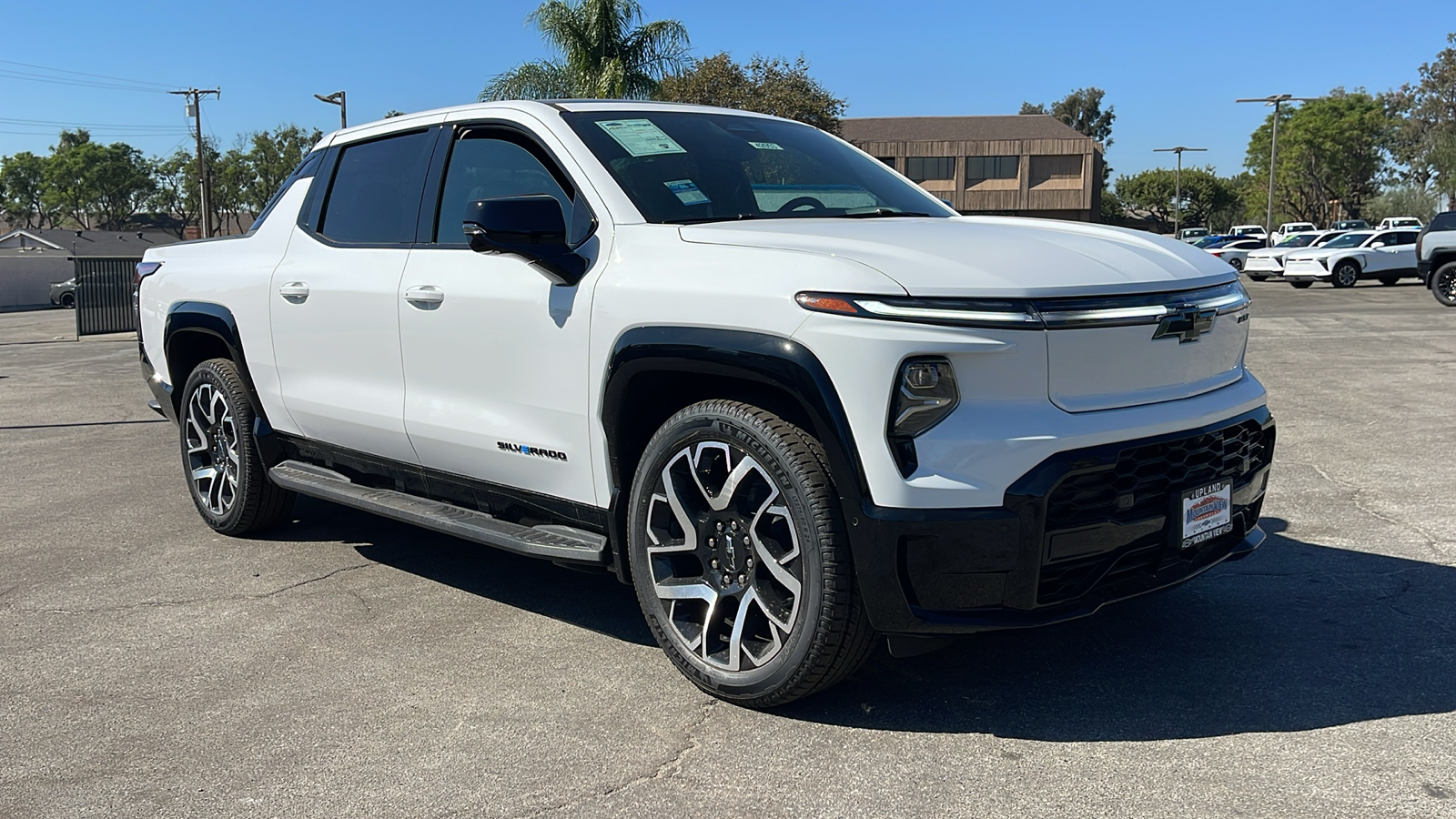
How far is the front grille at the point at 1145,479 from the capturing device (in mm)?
3135

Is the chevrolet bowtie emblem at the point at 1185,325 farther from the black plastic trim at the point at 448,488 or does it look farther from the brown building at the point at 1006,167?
the brown building at the point at 1006,167

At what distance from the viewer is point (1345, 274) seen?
1184 inches

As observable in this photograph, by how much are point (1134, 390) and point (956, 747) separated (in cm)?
110

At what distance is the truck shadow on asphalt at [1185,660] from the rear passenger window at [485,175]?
152 centimetres

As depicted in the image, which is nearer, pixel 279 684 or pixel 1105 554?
pixel 1105 554

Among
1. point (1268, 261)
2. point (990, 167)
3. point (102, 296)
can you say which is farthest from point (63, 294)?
point (990, 167)

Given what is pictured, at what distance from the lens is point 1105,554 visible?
3258 millimetres

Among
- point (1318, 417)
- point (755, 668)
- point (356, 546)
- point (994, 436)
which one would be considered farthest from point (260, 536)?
point (1318, 417)

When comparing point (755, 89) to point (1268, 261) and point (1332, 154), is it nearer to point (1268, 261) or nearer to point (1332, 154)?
point (1268, 261)

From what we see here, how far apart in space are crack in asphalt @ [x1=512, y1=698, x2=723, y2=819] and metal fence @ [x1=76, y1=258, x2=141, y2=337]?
2222cm

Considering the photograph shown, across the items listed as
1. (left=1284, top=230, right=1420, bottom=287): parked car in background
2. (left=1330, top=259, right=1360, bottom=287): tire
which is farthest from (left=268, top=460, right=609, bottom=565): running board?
(left=1330, top=259, right=1360, bottom=287): tire

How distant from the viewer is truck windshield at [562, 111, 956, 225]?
4.05 meters

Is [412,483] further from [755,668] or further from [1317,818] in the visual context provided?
Answer: [1317,818]

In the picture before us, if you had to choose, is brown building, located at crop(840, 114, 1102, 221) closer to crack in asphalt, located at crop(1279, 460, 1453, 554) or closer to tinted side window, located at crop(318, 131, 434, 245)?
crack in asphalt, located at crop(1279, 460, 1453, 554)
